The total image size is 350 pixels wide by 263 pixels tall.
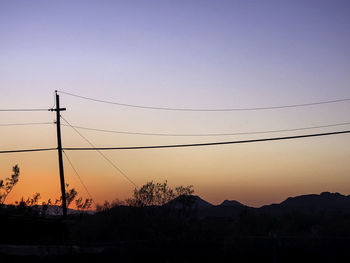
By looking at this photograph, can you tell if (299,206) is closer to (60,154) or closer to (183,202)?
(183,202)

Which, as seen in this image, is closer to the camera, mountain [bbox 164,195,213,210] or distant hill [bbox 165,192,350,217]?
mountain [bbox 164,195,213,210]

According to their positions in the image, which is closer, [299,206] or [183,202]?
[183,202]

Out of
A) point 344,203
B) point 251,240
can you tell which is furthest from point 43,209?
point 344,203

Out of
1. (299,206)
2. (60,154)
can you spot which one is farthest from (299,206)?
(60,154)

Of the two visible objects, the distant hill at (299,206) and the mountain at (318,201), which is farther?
the mountain at (318,201)

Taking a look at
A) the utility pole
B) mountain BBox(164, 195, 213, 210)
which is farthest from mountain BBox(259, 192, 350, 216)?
the utility pole

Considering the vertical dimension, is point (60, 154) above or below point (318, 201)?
above

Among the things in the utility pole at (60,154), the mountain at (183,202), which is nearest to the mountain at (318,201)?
the mountain at (183,202)

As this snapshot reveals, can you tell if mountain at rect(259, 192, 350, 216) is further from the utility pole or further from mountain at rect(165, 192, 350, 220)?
the utility pole

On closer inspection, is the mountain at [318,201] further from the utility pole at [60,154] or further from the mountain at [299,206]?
the utility pole at [60,154]

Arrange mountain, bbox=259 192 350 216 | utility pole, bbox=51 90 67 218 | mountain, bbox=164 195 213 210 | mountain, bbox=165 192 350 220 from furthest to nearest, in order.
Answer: mountain, bbox=259 192 350 216 < mountain, bbox=165 192 350 220 < mountain, bbox=164 195 213 210 < utility pole, bbox=51 90 67 218

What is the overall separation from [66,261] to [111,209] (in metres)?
14.4

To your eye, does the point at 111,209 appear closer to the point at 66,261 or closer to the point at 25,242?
the point at 25,242

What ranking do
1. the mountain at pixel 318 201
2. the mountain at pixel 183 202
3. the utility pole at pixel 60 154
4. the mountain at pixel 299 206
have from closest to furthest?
the utility pole at pixel 60 154, the mountain at pixel 183 202, the mountain at pixel 299 206, the mountain at pixel 318 201
